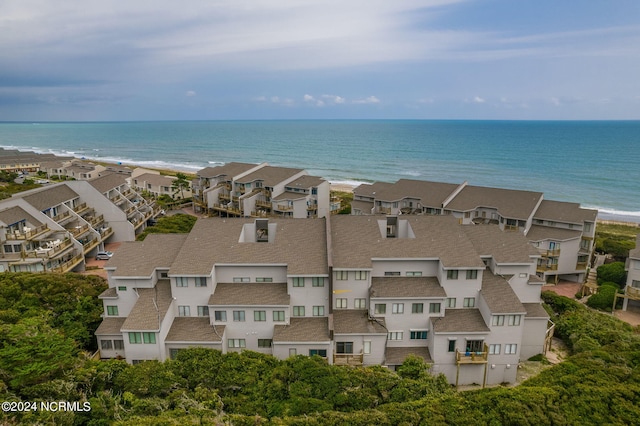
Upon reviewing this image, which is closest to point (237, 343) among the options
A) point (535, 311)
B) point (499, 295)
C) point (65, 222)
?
point (499, 295)

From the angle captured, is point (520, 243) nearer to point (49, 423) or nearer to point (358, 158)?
point (49, 423)

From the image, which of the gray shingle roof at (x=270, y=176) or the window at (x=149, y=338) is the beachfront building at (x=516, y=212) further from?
the window at (x=149, y=338)

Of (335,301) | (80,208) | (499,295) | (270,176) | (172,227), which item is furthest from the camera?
(270,176)

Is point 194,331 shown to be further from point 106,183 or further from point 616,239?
point 616,239

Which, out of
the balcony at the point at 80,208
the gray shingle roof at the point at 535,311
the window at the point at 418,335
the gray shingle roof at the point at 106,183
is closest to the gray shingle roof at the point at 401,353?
the window at the point at 418,335

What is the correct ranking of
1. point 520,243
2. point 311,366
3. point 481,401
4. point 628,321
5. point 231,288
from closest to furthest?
point 481,401 < point 311,366 < point 231,288 < point 520,243 < point 628,321

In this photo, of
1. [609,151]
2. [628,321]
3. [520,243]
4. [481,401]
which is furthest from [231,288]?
[609,151]

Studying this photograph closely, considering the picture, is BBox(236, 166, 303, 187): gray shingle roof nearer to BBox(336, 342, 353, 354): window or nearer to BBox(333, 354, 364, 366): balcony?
BBox(336, 342, 353, 354): window
